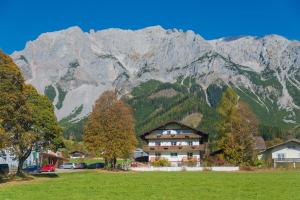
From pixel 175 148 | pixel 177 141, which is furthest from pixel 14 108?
pixel 177 141

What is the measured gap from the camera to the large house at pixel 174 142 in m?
91.1

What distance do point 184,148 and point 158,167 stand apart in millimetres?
18177

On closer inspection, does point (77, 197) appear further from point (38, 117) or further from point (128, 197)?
point (38, 117)

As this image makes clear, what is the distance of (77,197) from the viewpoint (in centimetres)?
2600

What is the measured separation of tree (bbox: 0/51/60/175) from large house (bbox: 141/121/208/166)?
40048 mm

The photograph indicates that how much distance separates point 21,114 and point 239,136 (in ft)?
127

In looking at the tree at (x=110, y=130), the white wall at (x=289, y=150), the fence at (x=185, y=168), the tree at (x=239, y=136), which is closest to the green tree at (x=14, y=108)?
the tree at (x=110, y=130)

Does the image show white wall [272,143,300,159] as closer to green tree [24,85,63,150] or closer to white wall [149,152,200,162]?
white wall [149,152,200,162]

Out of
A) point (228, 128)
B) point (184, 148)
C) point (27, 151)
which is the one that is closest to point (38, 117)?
point (27, 151)

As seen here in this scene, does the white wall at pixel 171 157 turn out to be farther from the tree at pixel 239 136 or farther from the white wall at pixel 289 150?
the tree at pixel 239 136

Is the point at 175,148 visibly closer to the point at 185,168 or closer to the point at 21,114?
the point at 185,168

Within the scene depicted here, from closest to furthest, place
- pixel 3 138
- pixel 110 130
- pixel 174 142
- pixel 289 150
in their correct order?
1. pixel 3 138
2. pixel 110 130
3. pixel 289 150
4. pixel 174 142

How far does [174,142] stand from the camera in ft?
306

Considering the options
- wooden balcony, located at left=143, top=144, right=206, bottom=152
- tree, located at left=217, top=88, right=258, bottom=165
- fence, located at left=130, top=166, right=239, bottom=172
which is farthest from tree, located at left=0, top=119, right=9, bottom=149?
wooden balcony, located at left=143, top=144, right=206, bottom=152
